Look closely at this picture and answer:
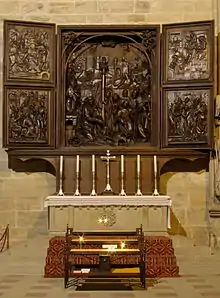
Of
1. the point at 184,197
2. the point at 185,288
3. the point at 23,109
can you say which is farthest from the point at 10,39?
the point at 185,288

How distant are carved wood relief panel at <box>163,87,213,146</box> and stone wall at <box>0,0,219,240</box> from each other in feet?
3.50

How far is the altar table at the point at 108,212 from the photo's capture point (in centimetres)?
975

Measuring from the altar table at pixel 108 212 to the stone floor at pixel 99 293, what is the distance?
1.67ft

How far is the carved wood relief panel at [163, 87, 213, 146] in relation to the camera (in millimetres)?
10773

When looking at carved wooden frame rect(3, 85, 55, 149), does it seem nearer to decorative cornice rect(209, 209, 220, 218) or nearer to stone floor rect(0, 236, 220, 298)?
stone floor rect(0, 236, 220, 298)

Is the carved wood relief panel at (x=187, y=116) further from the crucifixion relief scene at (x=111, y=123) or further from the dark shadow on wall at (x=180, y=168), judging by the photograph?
the dark shadow on wall at (x=180, y=168)

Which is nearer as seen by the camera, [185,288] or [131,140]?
[185,288]

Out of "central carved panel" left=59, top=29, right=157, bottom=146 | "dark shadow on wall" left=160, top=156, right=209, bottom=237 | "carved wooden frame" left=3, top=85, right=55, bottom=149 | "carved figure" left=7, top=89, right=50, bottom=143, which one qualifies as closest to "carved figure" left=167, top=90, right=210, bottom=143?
"central carved panel" left=59, top=29, right=157, bottom=146

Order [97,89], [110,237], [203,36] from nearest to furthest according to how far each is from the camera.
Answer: [110,237] < [203,36] < [97,89]

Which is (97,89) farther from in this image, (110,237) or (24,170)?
(110,237)

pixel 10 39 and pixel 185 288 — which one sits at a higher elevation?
pixel 10 39

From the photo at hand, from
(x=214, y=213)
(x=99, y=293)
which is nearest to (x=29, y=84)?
(x=214, y=213)

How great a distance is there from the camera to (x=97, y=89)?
11523mm

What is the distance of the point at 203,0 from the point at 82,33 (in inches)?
99.8
